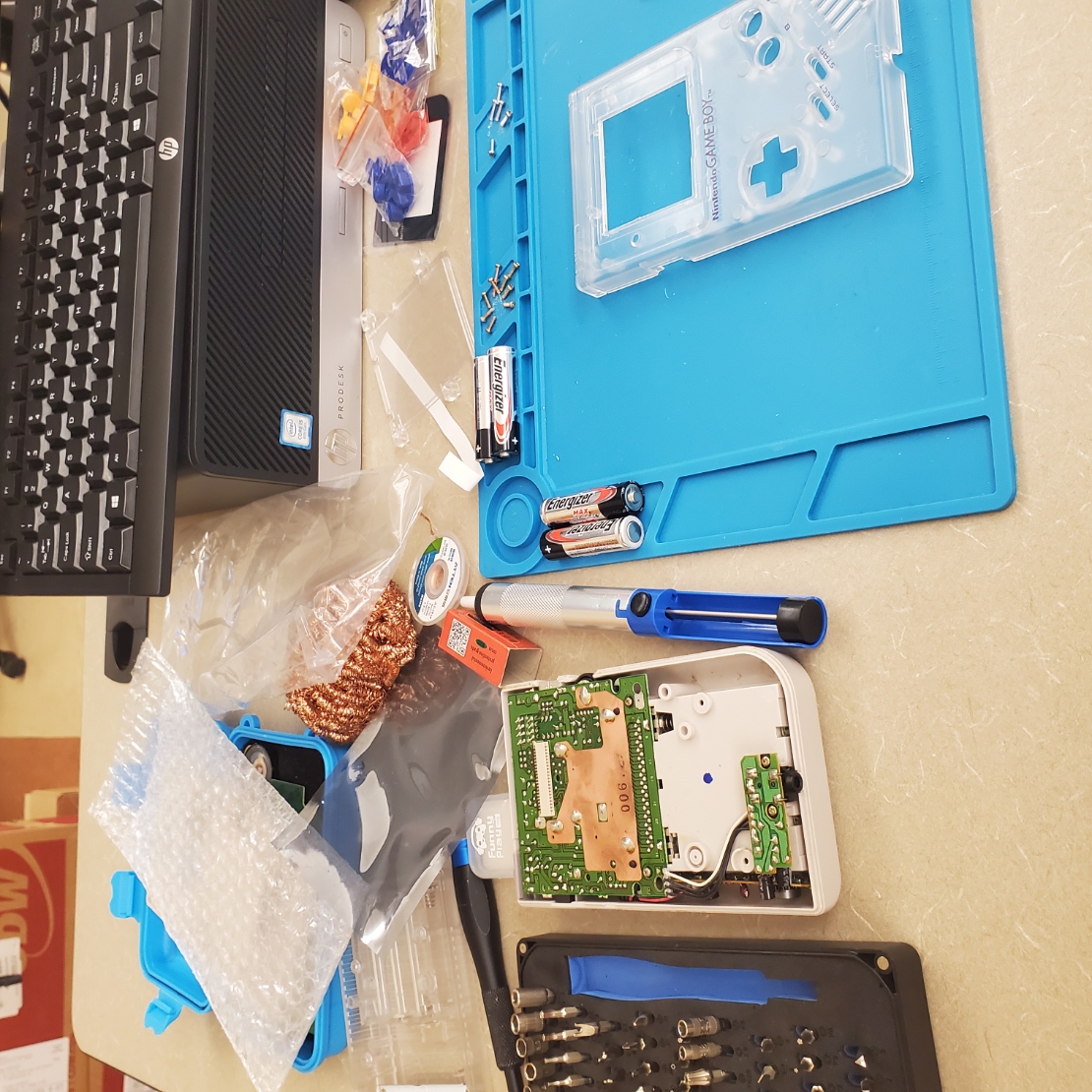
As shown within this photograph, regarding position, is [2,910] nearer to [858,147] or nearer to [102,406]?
[102,406]

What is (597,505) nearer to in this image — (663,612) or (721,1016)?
(663,612)

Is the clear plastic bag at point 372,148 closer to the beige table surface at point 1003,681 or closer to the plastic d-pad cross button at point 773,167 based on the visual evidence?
the plastic d-pad cross button at point 773,167

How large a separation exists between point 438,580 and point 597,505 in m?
0.20

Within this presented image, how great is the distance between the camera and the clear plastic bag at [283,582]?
2.87 feet

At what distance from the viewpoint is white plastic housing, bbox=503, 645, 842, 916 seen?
569mm

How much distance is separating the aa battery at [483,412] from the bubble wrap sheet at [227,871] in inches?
15.2

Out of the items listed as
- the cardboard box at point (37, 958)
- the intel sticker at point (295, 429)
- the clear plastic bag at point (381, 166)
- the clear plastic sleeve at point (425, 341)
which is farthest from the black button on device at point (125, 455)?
the cardboard box at point (37, 958)

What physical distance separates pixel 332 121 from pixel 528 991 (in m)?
0.85

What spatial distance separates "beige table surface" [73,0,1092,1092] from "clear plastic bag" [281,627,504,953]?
263mm

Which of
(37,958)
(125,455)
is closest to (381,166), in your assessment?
(125,455)

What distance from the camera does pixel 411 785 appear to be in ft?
2.70

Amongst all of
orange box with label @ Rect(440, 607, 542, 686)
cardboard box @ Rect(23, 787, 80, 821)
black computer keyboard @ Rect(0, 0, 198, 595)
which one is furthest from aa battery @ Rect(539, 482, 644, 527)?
cardboard box @ Rect(23, 787, 80, 821)

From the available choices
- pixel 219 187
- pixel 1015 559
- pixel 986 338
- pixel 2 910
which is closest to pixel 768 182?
pixel 986 338

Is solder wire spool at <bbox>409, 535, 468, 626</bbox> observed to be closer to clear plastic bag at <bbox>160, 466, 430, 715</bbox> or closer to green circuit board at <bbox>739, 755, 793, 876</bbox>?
clear plastic bag at <bbox>160, 466, 430, 715</bbox>
